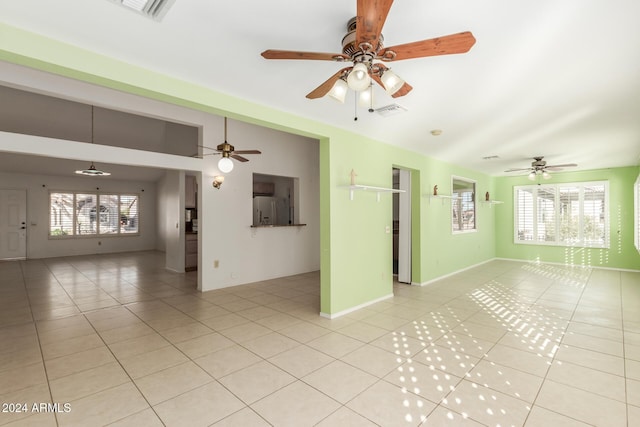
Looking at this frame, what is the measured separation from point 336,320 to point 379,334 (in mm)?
632

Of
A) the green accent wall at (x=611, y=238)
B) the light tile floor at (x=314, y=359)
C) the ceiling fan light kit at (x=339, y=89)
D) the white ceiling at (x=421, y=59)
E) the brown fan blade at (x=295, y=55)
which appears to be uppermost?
the white ceiling at (x=421, y=59)

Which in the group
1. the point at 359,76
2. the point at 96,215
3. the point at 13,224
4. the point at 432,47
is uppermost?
the point at 432,47

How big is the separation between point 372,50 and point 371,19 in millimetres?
272

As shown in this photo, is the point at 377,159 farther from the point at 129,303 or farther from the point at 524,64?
the point at 129,303

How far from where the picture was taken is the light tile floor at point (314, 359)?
203 cm

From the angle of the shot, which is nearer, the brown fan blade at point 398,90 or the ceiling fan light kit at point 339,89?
the brown fan blade at point 398,90

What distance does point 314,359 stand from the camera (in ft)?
9.04

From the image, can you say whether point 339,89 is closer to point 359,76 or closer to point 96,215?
point 359,76

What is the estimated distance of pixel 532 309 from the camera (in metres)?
4.25

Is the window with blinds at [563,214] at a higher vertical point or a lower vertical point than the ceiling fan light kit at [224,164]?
lower

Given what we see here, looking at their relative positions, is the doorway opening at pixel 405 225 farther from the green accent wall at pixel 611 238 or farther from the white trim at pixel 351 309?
the green accent wall at pixel 611 238

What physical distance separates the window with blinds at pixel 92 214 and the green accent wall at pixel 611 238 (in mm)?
12709

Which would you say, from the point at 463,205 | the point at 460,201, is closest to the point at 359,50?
the point at 460,201

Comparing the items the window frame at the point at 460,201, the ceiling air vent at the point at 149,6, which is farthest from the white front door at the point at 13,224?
the window frame at the point at 460,201
